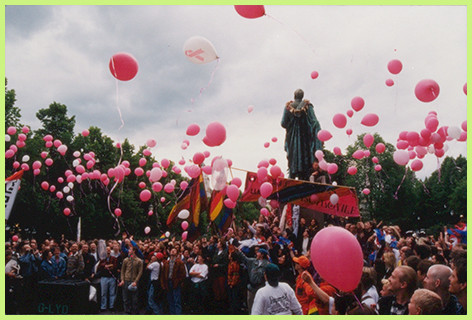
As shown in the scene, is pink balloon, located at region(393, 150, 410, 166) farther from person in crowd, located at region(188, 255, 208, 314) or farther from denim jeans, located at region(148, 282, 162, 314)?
denim jeans, located at region(148, 282, 162, 314)

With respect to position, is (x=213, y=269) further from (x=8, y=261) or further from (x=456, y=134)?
(x=456, y=134)

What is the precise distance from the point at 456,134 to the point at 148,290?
7812mm

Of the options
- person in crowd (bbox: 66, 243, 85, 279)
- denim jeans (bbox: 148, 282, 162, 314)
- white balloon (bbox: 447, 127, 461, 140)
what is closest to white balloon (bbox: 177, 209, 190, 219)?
denim jeans (bbox: 148, 282, 162, 314)

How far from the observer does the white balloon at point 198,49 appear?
240 inches

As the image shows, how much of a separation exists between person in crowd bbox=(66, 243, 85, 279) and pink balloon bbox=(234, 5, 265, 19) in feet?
28.5

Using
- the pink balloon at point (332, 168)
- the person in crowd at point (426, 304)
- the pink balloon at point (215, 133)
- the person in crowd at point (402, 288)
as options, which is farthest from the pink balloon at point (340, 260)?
the pink balloon at point (332, 168)

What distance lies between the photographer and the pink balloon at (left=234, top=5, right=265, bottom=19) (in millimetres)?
4984

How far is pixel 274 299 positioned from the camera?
450 cm

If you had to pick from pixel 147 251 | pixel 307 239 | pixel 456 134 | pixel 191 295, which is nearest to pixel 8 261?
pixel 147 251

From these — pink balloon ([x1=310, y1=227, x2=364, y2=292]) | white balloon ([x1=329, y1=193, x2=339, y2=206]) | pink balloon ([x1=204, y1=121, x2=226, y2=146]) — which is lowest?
pink balloon ([x1=310, y1=227, x2=364, y2=292])

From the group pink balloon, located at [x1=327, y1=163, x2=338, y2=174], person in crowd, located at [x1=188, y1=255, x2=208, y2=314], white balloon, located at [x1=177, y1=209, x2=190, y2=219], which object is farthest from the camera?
white balloon, located at [x1=177, y1=209, x2=190, y2=219]

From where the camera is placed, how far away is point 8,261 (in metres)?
9.77

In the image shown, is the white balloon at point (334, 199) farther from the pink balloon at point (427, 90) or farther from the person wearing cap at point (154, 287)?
the person wearing cap at point (154, 287)

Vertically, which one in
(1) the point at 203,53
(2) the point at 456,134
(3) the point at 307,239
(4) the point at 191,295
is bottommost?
(4) the point at 191,295
